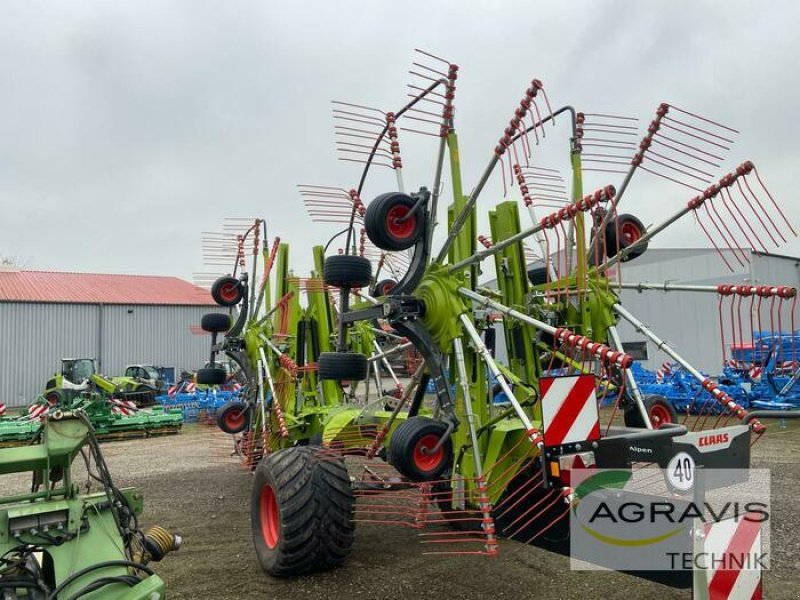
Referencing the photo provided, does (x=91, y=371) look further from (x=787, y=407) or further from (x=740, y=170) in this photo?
(x=740, y=170)

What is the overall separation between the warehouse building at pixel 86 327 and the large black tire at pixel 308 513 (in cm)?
2695

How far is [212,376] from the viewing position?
9000 mm

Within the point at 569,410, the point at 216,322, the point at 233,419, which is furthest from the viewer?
the point at 216,322

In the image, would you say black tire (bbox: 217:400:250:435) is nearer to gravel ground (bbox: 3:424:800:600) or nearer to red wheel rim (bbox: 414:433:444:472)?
gravel ground (bbox: 3:424:800:600)

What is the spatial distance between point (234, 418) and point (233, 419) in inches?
0.7

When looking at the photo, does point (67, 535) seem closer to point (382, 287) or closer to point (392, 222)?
point (392, 222)

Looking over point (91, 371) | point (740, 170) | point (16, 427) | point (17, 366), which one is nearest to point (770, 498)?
point (740, 170)

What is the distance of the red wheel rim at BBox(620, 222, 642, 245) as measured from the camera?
5.54m

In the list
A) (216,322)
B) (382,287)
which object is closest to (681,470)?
(382,287)

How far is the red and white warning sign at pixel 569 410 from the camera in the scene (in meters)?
3.52

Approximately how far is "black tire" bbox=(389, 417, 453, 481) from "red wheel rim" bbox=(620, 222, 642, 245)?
2.52m

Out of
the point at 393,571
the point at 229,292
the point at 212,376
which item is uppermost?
the point at 229,292

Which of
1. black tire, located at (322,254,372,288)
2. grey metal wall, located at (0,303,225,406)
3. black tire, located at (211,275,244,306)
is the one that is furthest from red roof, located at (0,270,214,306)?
black tire, located at (322,254,372,288)

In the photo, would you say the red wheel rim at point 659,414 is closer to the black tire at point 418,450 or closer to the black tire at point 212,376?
the black tire at point 418,450
